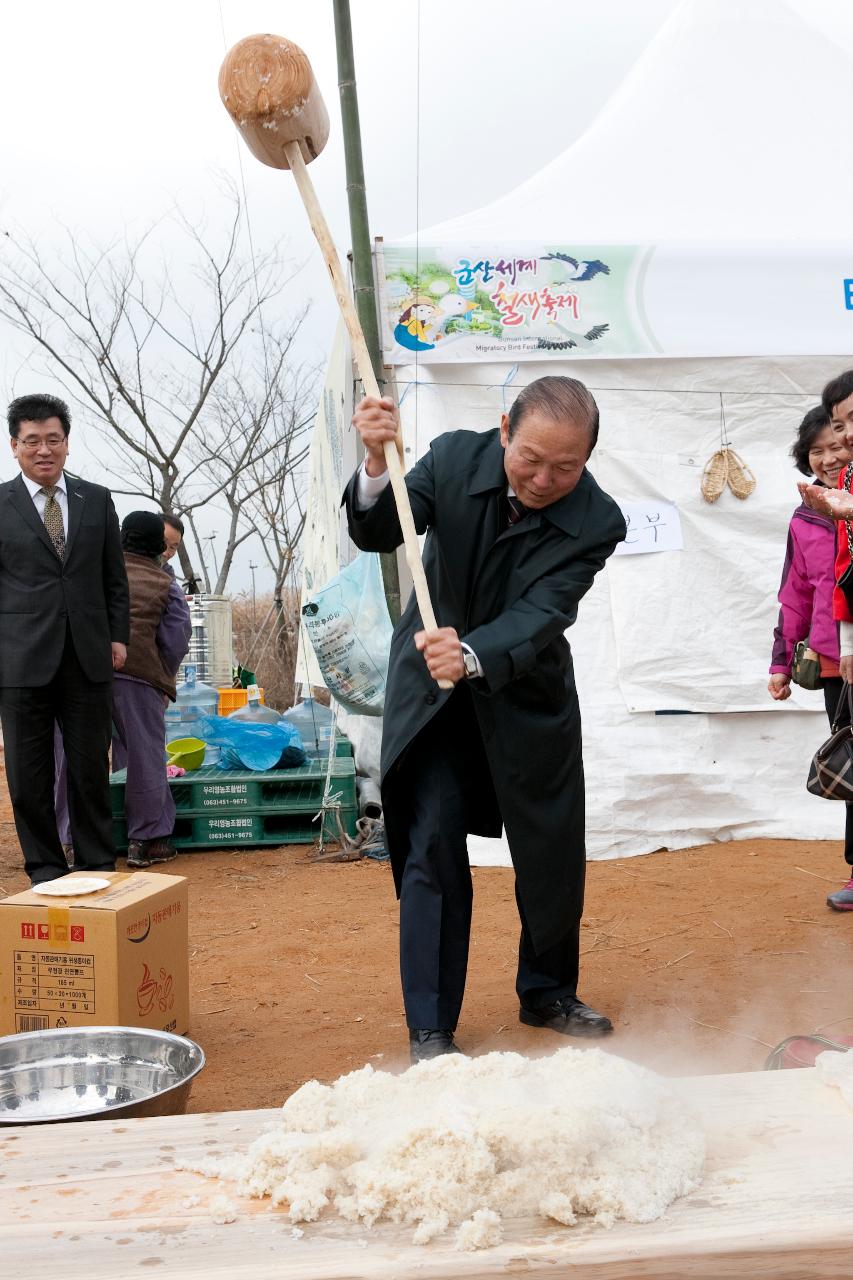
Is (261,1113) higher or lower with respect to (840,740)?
lower

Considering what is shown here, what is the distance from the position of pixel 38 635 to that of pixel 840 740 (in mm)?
2962

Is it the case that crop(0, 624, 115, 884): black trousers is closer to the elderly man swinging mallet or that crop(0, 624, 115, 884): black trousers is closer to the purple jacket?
the elderly man swinging mallet

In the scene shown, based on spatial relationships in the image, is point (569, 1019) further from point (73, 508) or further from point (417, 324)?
point (417, 324)

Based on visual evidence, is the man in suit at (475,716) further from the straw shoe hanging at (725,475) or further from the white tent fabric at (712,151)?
the white tent fabric at (712,151)

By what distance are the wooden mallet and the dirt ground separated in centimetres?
162

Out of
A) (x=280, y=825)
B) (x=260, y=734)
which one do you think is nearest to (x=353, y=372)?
(x=260, y=734)

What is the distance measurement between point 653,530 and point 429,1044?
346 centimetres

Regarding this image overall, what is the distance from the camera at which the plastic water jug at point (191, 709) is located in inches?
274

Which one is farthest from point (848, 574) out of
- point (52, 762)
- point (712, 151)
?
point (712, 151)

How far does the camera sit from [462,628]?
2896 mm

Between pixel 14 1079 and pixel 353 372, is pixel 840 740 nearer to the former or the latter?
pixel 14 1079

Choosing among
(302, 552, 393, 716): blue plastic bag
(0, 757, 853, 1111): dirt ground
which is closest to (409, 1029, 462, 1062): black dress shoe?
(0, 757, 853, 1111): dirt ground

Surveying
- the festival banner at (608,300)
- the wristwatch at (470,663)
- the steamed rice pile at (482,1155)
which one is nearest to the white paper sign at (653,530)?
the festival banner at (608,300)

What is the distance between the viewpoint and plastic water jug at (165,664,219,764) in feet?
22.9
